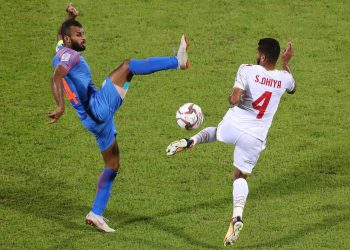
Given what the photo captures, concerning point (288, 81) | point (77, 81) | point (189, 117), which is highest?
point (288, 81)

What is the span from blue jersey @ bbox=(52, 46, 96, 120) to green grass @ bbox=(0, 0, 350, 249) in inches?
65.0

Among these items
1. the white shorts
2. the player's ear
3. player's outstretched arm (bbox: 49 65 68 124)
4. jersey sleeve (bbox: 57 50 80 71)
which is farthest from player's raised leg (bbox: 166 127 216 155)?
the player's ear

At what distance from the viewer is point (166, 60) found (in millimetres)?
12125

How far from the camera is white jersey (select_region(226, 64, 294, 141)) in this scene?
11758 mm

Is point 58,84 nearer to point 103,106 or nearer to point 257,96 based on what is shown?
point 103,106

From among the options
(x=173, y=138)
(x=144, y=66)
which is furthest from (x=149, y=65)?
(x=173, y=138)

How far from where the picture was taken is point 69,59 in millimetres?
12000

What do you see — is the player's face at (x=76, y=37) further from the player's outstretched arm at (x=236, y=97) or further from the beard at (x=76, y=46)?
the player's outstretched arm at (x=236, y=97)

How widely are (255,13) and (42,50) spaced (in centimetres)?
409

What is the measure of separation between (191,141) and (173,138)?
10.4 ft

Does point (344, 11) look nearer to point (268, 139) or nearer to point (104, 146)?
point (268, 139)

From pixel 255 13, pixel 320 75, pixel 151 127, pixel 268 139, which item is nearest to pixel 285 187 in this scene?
pixel 268 139

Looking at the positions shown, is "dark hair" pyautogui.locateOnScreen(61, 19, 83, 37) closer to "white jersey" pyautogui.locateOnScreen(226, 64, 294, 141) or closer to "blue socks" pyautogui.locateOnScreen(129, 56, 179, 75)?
"blue socks" pyautogui.locateOnScreen(129, 56, 179, 75)

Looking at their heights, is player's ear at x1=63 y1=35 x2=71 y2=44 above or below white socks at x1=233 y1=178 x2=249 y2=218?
above
